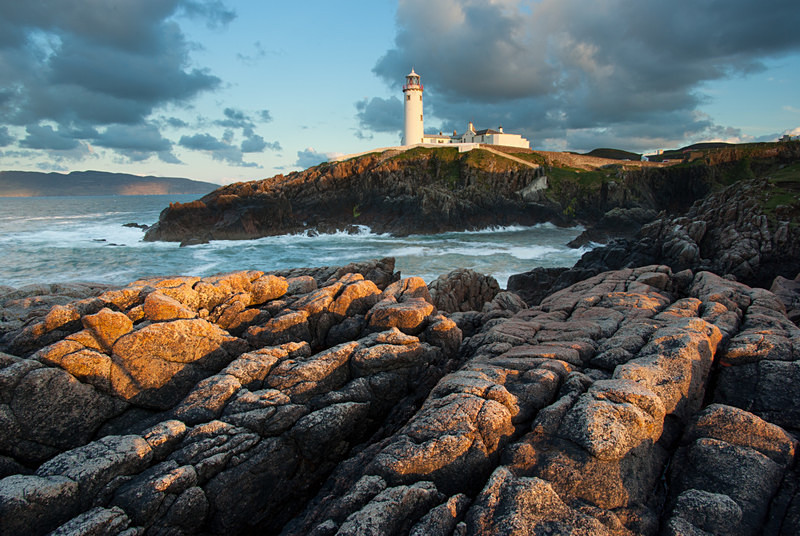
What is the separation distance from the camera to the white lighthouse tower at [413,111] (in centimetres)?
11006

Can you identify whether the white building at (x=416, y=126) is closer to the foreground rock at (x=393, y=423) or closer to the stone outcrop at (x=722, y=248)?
the stone outcrop at (x=722, y=248)

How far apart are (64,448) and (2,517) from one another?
3005mm

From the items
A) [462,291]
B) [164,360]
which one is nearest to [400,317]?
[164,360]

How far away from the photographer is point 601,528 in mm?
6375

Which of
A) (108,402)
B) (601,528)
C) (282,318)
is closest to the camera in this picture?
(601,528)

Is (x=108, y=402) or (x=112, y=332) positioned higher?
(x=112, y=332)

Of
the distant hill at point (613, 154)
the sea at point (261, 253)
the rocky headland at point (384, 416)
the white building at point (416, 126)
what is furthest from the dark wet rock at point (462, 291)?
the distant hill at point (613, 154)

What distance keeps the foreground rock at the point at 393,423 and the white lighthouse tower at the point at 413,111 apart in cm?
10225

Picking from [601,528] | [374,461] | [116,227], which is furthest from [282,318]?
[116,227]

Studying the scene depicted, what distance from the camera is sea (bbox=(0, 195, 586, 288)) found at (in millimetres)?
42031

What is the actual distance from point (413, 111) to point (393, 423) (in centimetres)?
11001

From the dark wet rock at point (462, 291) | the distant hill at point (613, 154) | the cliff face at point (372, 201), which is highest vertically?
the distant hill at point (613, 154)

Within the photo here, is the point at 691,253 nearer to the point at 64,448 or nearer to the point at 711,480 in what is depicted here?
the point at 711,480

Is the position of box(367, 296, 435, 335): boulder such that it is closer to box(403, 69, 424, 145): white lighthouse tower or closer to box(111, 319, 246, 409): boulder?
box(111, 319, 246, 409): boulder
